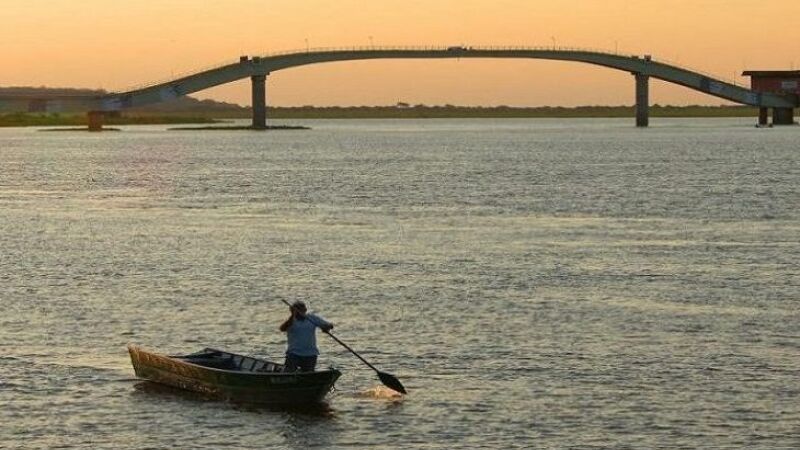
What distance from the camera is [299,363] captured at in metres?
36.7

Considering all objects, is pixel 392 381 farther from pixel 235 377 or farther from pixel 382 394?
pixel 235 377

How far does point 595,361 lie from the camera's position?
138 ft

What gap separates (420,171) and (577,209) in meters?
57.2

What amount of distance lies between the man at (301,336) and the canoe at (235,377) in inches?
19.6

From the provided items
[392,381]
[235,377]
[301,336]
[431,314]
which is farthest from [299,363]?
[431,314]

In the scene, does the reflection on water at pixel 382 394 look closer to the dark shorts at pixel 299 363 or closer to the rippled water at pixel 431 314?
the rippled water at pixel 431 314

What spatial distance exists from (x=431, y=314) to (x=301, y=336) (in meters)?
14.6

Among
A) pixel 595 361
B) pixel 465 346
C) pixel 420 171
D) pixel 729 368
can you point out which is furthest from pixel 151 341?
pixel 420 171

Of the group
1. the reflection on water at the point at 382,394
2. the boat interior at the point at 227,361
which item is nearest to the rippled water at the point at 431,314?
the reflection on water at the point at 382,394

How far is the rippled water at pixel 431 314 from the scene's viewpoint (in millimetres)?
35281

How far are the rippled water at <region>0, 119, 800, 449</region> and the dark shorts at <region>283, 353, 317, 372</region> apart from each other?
111 cm

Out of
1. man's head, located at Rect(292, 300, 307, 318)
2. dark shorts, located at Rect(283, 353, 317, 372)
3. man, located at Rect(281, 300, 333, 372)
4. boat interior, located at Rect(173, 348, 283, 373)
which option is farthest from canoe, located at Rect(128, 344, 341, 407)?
man's head, located at Rect(292, 300, 307, 318)

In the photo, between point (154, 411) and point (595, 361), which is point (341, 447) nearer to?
point (154, 411)

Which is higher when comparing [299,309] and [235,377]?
[299,309]
